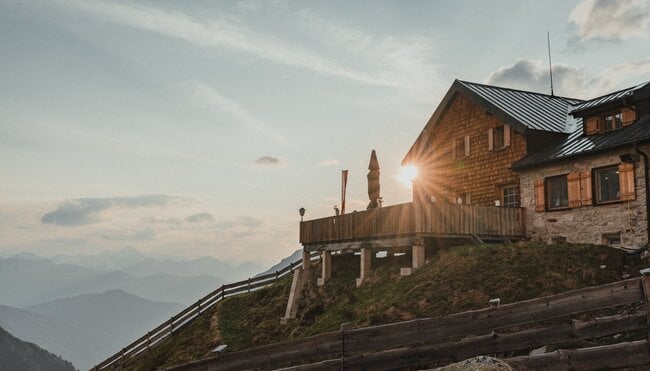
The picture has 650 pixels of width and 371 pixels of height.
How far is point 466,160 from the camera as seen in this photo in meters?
31.9

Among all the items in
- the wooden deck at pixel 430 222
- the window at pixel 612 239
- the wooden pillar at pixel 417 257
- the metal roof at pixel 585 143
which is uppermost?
the metal roof at pixel 585 143

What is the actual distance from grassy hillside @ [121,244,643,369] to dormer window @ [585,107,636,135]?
24.4 ft

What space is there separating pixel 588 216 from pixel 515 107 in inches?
318

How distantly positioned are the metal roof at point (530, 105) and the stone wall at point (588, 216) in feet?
9.66

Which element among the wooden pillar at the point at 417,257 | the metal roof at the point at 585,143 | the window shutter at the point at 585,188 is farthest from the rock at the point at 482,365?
the window shutter at the point at 585,188

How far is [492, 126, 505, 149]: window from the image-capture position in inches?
1195

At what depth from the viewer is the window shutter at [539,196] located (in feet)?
88.7

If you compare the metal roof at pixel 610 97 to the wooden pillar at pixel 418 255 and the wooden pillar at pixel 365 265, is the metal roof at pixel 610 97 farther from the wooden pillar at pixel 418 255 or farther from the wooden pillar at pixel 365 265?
the wooden pillar at pixel 365 265

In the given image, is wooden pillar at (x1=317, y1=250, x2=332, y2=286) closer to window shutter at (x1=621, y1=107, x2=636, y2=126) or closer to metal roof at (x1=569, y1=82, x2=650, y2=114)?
metal roof at (x1=569, y1=82, x2=650, y2=114)

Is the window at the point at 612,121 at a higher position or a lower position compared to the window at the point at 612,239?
higher

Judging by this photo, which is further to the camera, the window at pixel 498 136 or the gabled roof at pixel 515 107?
the window at pixel 498 136

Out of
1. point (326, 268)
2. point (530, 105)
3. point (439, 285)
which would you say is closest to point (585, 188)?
point (530, 105)

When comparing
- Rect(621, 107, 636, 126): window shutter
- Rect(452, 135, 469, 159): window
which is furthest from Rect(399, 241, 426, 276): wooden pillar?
Rect(621, 107, 636, 126): window shutter

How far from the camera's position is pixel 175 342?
117ft
